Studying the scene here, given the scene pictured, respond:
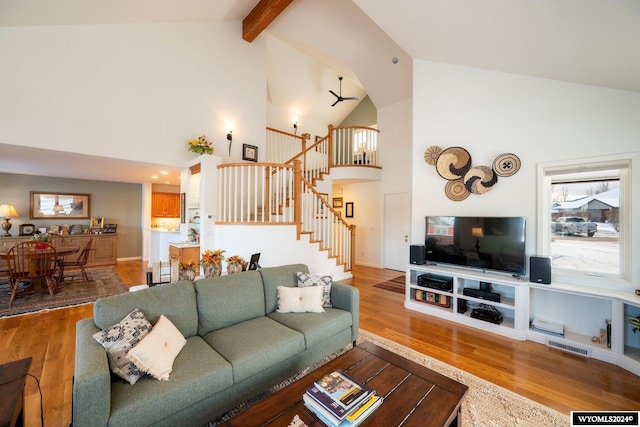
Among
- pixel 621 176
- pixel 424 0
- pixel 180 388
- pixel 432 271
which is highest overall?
pixel 424 0

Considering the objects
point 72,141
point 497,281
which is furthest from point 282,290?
point 72,141

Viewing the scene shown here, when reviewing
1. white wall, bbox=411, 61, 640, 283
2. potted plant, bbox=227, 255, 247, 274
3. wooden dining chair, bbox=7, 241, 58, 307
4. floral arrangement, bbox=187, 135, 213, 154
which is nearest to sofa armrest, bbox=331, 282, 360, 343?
potted plant, bbox=227, 255, 247, 274

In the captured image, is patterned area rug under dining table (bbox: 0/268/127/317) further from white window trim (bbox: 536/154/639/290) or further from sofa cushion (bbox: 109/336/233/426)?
white window trim (bbox: 536/154/639/290)

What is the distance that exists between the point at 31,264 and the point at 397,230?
22.4 feet

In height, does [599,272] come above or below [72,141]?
below

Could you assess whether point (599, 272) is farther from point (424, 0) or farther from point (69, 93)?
point (69, 93)

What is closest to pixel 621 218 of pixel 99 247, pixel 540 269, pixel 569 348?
pixel 540 269

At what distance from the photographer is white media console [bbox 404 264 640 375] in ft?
7.97

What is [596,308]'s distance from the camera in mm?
2736

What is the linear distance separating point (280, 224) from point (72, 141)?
133 inches

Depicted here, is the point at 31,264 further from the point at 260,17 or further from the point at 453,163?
the point at 453,163

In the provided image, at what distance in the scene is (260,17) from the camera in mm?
4996

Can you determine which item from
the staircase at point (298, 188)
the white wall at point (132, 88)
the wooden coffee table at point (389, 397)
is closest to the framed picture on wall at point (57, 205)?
the white wall at point (132, 88)

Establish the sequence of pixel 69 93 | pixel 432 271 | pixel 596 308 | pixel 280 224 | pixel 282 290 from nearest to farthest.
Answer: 1. pixel 282 290
2. pixel 596 308
3. pixel 432 271
4. pixel 69 93
5. pixel 280 224
